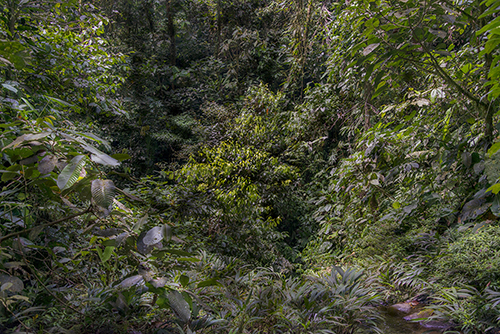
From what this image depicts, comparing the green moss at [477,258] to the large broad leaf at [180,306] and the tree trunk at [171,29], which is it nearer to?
the large broad leaf at [180,306]

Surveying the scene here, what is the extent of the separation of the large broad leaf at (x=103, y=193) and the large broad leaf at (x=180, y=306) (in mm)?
419

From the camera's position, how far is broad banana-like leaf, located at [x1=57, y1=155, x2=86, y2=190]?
0.82 m

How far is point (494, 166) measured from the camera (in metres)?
1.63

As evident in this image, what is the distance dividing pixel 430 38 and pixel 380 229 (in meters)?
1.97

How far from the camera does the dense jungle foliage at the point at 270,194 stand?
113cm

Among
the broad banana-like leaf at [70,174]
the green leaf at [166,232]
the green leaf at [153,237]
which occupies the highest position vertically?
the broad banana-like leaf at [70,174]

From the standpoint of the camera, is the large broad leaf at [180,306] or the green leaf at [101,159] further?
the large broad leaf at [180,306]

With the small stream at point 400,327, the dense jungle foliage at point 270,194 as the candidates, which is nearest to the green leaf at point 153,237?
the dense jungle foliage at point 270,194

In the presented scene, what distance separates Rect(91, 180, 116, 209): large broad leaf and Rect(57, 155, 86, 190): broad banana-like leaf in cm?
5

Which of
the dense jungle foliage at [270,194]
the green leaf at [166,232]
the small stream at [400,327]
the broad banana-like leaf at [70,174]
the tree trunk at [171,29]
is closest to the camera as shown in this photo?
the broad banana-like leaf at [70,174]

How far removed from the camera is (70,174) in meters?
0.85

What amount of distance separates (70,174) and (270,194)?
3885 mm

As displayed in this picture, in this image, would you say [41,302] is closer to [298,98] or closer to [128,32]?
[298,98]

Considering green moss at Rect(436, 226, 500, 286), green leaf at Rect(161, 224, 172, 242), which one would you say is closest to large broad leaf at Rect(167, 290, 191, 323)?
green leaf at Rect(161, 224, 172, 242)
